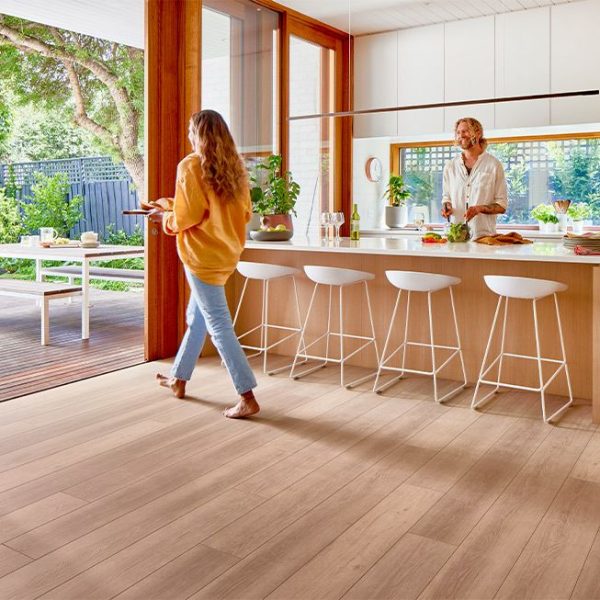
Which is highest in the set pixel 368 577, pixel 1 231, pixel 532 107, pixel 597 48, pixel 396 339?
pixel 597 48

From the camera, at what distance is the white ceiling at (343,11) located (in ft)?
19.9

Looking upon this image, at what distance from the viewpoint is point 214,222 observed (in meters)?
3.74

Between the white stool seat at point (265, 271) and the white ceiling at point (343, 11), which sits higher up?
the white ceiling at point (343, 11)

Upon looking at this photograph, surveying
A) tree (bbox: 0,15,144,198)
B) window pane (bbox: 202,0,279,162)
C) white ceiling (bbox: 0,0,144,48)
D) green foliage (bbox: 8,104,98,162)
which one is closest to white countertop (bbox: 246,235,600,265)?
window pane (bbox: 202,0,279,162)

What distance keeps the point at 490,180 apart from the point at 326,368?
5.60 feet

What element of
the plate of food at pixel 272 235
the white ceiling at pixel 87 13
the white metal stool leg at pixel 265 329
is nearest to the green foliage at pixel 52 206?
the white ceiling at pixel 87 13

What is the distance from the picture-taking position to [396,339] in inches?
195

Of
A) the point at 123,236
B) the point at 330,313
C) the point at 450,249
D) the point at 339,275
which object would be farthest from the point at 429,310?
the point at 123,236

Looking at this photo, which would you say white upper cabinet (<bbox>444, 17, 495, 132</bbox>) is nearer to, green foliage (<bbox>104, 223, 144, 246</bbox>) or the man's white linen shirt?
the man's white linen shirt

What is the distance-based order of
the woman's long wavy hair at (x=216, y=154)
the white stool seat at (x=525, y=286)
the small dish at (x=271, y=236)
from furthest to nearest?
the small dish at (x=271, y=236) → the white stool seat at (x=525, y=286) → the woman's long wavy hair at (x=216, y=154)

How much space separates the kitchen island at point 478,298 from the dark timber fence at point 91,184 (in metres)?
6.48

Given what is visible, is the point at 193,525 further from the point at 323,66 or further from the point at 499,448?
the point at 323,66

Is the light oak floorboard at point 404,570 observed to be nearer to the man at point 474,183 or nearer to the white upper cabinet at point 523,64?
the man at point 474,183

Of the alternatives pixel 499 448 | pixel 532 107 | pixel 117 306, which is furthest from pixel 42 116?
pixel 499 448
